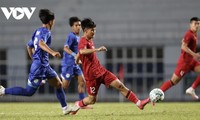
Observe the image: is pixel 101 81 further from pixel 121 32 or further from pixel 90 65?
pixel 121 32

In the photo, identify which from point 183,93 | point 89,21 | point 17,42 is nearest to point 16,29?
point 17,42

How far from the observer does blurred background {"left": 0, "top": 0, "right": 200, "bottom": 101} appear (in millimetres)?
34594

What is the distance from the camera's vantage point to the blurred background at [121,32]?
34594 millimetres

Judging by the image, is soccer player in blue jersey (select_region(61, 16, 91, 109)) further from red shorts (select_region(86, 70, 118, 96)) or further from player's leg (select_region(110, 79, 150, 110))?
player's leg (select_region(110, 79, 150, 110))

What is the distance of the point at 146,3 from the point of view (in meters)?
36.2

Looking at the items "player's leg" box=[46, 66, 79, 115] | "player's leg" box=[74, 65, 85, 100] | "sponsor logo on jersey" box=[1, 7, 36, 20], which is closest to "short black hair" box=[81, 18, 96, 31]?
"player's leg" box=[46, 66, 79, 115]

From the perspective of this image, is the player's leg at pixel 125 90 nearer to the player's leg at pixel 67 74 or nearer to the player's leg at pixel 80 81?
the player's leg at pixel 80 81

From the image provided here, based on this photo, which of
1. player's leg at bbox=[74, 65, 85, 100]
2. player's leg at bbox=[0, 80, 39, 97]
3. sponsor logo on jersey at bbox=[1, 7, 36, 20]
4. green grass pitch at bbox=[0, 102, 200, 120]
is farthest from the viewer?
sponsor logo on jersey at bbox=[1, 7, 36, 20]

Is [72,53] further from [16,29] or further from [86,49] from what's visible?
[16,29]

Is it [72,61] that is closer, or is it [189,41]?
[189,41]

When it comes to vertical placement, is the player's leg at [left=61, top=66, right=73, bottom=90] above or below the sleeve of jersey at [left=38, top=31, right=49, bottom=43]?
below

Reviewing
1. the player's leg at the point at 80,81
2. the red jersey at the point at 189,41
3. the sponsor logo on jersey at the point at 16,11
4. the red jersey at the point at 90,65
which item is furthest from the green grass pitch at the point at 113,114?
the sponsor logo on jersey at the point at 16,11

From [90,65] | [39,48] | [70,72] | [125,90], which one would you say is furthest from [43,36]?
[70,72]

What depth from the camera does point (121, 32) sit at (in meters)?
35.7
